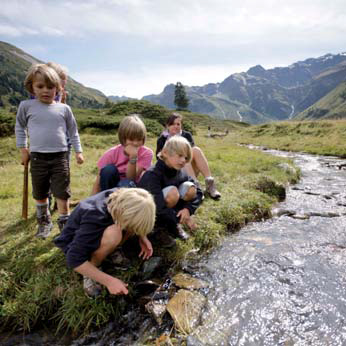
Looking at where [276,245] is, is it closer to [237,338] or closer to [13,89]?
[237,338]

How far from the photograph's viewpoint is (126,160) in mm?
5238

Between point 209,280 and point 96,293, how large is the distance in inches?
71.0

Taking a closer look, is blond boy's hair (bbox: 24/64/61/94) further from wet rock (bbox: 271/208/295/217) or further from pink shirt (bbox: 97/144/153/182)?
wet rock (bbox: 271/208/295/217)

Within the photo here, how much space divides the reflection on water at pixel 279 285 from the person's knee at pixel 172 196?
50.9 inches

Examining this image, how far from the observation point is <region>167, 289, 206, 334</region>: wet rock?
3471 millimetres

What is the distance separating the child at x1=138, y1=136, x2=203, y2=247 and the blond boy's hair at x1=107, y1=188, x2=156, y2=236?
4.24 feet

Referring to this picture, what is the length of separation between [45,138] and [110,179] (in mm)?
1386

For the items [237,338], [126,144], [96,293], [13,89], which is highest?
[13,89]

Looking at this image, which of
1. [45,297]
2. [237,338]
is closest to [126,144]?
[45,297]

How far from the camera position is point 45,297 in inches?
151

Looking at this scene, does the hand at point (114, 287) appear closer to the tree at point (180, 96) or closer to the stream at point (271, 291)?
the stream at point (271, 291)

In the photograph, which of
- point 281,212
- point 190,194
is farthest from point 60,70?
point 281,212

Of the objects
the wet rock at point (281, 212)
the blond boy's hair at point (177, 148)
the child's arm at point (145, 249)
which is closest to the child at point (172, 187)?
the blond boy's hair at point (177, 148)

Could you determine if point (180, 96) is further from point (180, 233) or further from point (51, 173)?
point (180, 233)
